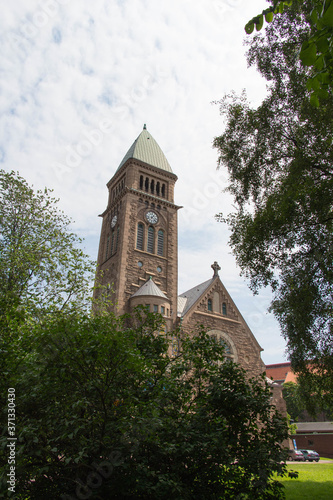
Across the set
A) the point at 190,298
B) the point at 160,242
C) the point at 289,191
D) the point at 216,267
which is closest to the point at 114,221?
the point at 160,242

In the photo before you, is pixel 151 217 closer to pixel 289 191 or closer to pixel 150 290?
pixel 150 290

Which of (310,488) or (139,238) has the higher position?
(139,238)

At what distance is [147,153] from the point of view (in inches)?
1540

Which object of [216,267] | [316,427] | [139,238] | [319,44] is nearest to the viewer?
[319,44]

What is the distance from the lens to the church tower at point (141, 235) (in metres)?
29.0

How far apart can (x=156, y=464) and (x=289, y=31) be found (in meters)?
14.6

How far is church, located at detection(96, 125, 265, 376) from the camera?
29.4m

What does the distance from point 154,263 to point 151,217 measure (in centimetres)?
502

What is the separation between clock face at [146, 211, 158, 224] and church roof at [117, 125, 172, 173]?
609cm

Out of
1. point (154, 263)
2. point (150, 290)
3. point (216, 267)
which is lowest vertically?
point (150, 290)

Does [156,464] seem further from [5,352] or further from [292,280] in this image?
[292,280]

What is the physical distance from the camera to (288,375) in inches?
2800

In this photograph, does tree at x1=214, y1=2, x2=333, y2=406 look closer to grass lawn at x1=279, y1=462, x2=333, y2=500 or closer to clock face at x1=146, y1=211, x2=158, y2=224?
grass lawn at x1=279, y1=462, x2=333, y2=500

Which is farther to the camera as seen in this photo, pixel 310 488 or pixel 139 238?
pixel 139 238
